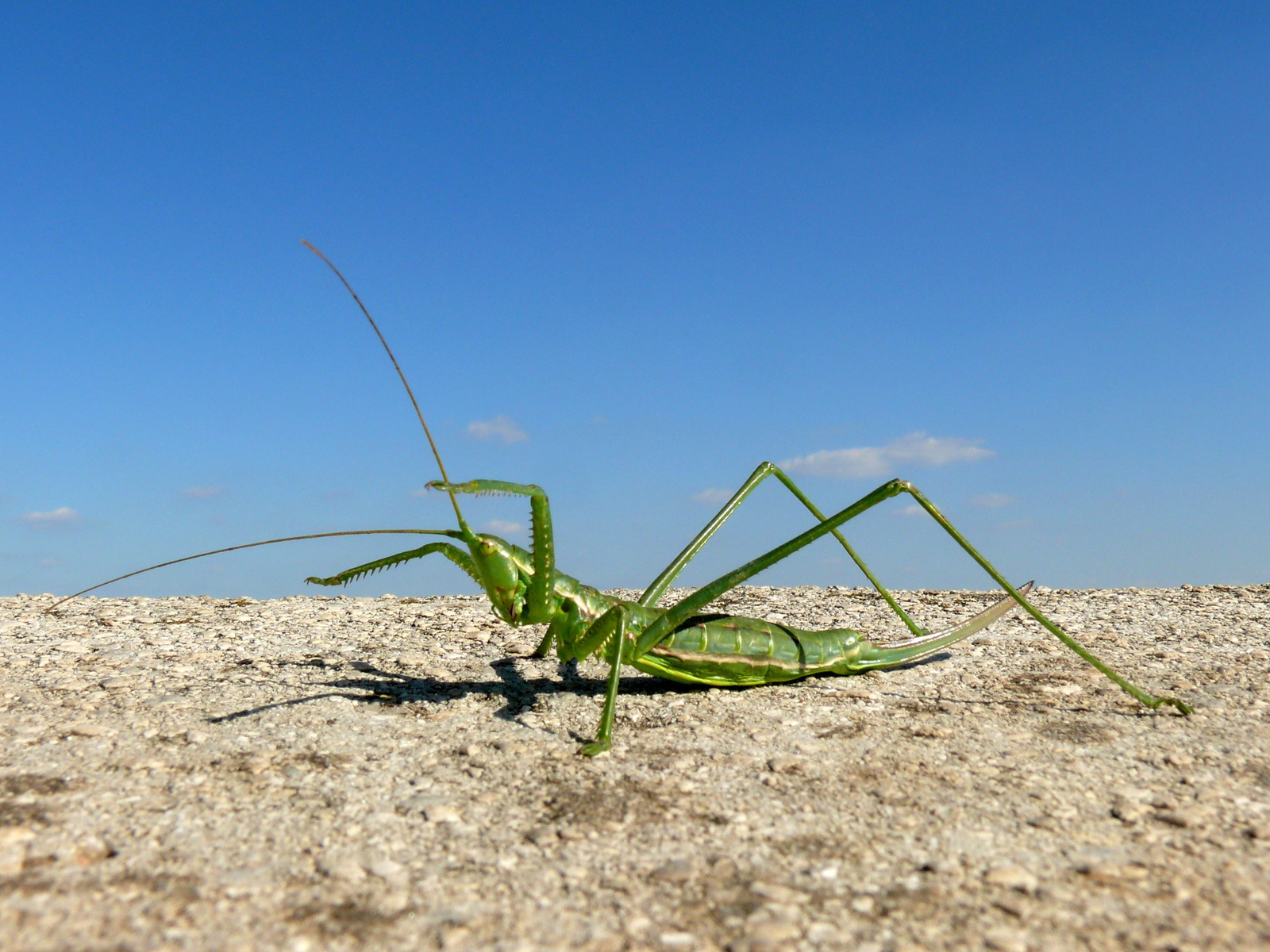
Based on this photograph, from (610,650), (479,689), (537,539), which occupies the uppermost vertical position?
(537,539)

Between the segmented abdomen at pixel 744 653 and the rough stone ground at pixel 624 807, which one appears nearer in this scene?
the rough stone ground at pixel 624 807

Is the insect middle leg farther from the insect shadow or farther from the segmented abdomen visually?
the insect shadow

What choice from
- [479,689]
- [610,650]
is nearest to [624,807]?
[610,650]

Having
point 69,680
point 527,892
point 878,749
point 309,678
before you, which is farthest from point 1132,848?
point 69,680

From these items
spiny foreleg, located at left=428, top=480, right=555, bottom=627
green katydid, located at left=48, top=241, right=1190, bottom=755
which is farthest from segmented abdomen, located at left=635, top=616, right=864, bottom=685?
spiny foreleg, located at left=428, top=480, right=555, bottom=627

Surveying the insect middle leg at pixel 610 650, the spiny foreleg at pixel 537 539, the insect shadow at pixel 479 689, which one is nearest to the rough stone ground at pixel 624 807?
the insect shadow at pixel 479 689

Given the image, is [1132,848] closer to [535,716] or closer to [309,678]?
[535,716]

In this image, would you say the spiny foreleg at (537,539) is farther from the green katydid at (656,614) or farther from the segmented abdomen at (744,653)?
the segmented abdomen at (744,653)

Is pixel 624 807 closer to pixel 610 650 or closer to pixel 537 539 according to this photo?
pixel 610 650
